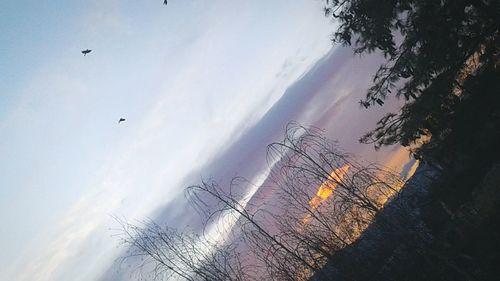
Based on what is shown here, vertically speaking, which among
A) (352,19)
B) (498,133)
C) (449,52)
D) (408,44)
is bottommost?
(498,133)

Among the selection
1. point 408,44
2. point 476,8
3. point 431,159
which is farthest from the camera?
point 431,159

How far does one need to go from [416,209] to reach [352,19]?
7.24 metres

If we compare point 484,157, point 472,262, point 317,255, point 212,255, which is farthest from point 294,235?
point 484,157

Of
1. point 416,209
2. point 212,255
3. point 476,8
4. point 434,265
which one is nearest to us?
point 476,8

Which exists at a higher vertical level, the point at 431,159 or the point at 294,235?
the point at 294,235

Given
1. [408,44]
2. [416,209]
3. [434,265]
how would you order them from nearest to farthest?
[408,44]
[434,265]
[416,209]

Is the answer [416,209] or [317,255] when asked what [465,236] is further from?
[317,255]

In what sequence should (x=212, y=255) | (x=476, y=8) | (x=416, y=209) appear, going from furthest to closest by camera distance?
(x=416, y=209) < (x=212, y=255) < (x=476, y=8)

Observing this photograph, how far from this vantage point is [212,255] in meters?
11.5

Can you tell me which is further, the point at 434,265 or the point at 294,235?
the point at 294,235

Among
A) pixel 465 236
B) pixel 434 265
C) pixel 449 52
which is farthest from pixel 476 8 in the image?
pixel 434 265

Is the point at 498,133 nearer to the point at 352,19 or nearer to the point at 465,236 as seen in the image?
the point at 465,236

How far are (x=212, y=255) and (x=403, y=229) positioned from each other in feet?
19.7

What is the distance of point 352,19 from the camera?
10312 mm
